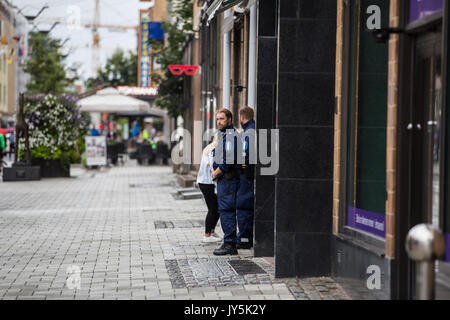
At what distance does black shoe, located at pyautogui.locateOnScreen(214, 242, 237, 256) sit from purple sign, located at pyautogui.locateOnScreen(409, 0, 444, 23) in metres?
4.36

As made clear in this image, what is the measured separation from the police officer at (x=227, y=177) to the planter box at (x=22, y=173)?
48.7 ft

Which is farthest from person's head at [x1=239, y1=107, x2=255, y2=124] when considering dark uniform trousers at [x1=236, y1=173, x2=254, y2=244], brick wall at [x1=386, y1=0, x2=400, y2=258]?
brick wall at [x1=386, y1=0, x2=400, y2=258]

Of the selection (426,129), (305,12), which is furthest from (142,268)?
(426,129)

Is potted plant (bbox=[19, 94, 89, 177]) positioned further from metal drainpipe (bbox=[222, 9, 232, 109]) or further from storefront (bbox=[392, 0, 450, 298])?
storefront (bbox=[392, 0, 450, 298])

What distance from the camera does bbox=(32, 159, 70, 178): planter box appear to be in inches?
969

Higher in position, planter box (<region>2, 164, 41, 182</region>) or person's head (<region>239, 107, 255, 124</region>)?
person's head (<region>239, 107, 255, 124</region>)

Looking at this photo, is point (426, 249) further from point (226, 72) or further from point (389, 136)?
point (226, 72)

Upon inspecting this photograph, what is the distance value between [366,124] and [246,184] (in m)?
2.85

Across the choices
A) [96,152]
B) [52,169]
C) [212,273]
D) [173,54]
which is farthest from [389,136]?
[96,152]

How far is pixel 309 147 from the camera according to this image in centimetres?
795

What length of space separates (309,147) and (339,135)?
0.35 metres

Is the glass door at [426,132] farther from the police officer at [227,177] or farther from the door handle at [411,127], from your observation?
the police officer at [227,177]

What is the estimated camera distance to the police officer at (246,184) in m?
9.52
